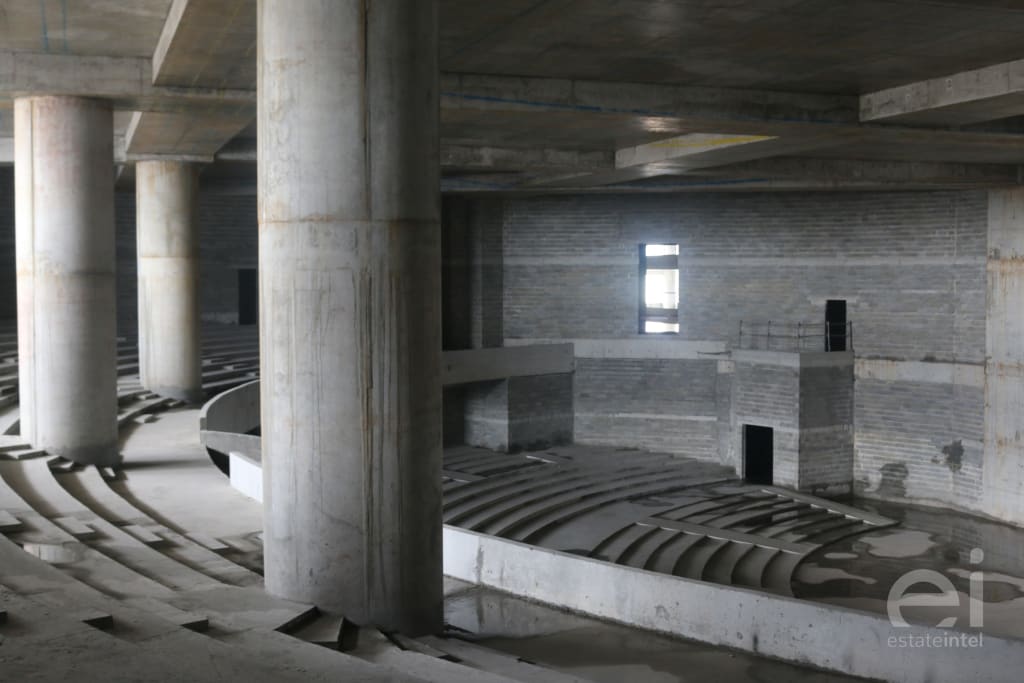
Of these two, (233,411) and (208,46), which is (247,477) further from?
(233,411)

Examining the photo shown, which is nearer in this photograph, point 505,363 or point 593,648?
point 593,648

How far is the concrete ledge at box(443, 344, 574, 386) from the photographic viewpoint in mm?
23562

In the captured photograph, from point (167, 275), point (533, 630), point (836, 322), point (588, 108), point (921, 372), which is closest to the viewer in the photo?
point (533, 630)

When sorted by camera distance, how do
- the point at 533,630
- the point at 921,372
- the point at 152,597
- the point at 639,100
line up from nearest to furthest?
the point at 152,597
the point at 533,630
the point at 639,100
the point at 921,372

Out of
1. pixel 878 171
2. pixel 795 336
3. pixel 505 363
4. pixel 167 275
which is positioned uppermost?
pixel 878 171

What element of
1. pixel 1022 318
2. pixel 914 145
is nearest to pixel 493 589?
pixel 914 145

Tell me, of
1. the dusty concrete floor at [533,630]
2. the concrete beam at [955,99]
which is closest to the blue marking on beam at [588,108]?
the concrete beam at [955,99]

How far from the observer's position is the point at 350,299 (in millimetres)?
6746

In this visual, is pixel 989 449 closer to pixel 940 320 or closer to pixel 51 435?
pixel 940 320

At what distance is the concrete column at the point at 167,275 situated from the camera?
18719 millimetres

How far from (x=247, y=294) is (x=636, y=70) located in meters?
19.3

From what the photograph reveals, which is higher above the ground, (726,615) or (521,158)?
(521,158)

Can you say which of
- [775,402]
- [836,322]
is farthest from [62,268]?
[836,322]

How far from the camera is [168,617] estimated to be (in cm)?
626
